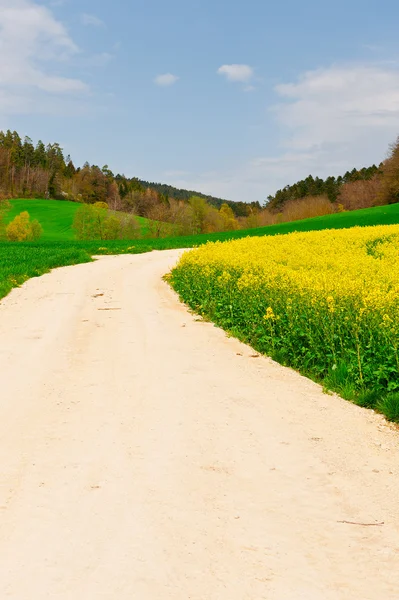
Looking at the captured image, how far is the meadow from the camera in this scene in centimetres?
794

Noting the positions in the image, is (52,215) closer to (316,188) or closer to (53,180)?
(53,180)

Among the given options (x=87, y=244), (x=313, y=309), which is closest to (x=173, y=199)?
(x=87, y=244)

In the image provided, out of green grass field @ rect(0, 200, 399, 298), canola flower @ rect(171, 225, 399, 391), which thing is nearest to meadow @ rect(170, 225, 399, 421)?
canola flower @ rect(171, 225, 399, 391)

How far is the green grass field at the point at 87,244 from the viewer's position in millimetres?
22609

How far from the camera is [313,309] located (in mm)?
9867

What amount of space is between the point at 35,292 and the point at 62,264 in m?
8.94

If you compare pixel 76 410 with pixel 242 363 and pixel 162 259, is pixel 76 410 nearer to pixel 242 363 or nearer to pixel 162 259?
pixel 242 363

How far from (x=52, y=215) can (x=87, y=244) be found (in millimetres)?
87451

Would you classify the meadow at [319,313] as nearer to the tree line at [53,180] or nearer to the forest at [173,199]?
the forest at [173,199]

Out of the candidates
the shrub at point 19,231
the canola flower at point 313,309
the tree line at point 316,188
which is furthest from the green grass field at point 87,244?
the tree line at point 316,188

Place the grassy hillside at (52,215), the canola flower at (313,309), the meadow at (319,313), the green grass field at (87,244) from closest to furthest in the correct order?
the meadow at (319,313)
the canola flower at (313,309)
the green grass field at (87,244)
the grassy hillside at (52,215)

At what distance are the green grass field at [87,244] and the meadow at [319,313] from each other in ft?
23.2

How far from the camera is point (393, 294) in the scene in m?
9.33

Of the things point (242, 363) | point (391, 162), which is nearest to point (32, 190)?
point (391, 162)
